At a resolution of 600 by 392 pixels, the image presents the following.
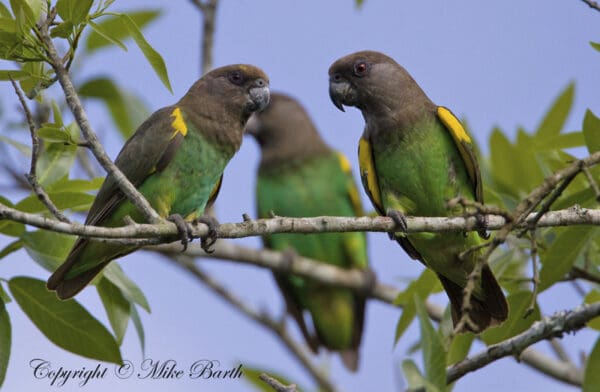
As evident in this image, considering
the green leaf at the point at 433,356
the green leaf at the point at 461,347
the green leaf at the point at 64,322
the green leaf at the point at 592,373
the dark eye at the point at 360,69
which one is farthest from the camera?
the dark eye at the point at 360,69

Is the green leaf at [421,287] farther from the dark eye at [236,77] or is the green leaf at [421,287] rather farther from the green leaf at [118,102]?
the green leaf at [118,102]

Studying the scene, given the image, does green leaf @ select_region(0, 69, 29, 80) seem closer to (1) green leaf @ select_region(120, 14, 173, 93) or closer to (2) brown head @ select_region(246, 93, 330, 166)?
(1) green leaf @ select_region(120, 14, 173, 93)

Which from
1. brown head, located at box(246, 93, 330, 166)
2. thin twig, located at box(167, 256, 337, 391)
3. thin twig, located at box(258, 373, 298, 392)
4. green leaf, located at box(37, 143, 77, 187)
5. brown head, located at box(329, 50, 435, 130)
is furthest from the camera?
brown head, located at box(246, 93, 330, 166)

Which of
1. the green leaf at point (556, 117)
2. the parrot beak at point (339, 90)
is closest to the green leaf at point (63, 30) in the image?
the parrot beak at point (339, 90)

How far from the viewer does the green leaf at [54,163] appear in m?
4.56

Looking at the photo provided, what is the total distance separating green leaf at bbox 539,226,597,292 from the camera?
13.5 feet

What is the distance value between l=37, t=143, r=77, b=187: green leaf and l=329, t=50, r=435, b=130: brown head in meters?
1.75

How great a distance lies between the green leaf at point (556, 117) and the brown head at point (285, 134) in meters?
3.52

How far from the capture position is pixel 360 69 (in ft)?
17.7

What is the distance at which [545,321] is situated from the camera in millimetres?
3666

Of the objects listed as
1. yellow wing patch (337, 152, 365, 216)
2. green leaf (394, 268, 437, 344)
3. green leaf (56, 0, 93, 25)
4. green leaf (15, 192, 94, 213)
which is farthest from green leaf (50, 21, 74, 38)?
yellow wing patch (337, 152, 365, 216)

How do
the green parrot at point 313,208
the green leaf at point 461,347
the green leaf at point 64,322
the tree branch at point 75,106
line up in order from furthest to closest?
the green parrot at point 313,208, the green leaf at point 461,347, the green leaf at point 64,322, the tree branch at point 75,106

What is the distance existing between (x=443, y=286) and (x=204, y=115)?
1.76m

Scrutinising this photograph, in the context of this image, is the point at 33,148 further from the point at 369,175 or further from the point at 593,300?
the point at 593,300
